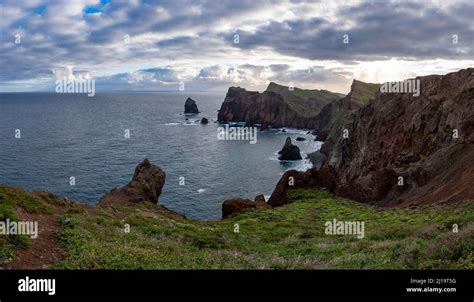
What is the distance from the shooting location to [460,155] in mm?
45438

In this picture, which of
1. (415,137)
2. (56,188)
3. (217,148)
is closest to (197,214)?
(56,188)

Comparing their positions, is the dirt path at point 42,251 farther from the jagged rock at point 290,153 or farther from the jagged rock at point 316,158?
the jagged rock at point 290,153

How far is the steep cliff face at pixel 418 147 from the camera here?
4394cm

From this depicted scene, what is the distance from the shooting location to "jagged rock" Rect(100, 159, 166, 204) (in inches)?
1975

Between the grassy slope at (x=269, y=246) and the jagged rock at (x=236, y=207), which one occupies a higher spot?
the grassy slope at (x=269, y=246)

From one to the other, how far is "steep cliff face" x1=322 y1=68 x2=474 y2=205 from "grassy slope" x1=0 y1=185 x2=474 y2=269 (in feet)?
27.3

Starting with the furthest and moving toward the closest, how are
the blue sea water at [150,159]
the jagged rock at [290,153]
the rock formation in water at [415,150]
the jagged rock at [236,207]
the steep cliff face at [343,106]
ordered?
the steep cliff face at [343,106] < the jagged rock at [290,153] < the blue sea water at [150,159] < the jagged rock at [236,207] < the rock formation in water at [415,150]

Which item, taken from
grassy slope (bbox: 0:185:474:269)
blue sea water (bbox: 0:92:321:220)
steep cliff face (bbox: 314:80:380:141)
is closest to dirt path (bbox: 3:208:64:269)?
grassy slope (bbox: 0:185:474:269)

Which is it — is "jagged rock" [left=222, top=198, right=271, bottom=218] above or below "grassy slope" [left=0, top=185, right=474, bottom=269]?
below

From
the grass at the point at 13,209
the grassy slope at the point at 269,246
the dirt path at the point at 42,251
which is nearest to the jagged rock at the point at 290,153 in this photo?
the grassy slope at the point at 269,246

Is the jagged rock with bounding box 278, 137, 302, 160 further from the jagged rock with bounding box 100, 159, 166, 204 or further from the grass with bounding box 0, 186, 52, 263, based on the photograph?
the grass with bounding box 0, 186, 52, 263

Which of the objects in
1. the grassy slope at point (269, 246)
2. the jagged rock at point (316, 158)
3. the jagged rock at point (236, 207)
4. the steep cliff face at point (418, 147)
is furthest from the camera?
the jagged rock at point (316, 158)
